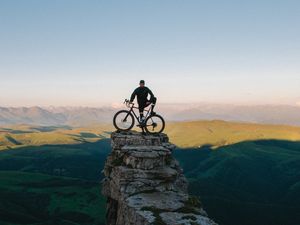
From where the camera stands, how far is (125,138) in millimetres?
39562

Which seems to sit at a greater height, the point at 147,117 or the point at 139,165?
the point at 147,117

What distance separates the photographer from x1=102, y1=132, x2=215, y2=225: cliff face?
2969 centimetres

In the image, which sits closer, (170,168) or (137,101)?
(170,168)

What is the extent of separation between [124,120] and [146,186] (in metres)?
11.3

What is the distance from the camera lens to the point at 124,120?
144 ft

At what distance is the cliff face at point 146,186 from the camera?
97.4 ft

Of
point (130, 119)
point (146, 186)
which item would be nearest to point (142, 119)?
point (130, 119)

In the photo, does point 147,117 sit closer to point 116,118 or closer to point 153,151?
point 116,118

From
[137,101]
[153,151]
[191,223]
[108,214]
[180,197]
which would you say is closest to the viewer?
[191,223]

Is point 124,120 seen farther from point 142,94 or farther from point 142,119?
point 142,94

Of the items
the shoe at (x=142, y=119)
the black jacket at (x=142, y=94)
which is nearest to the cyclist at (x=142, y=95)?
the black jacket at (x=142, y=94)

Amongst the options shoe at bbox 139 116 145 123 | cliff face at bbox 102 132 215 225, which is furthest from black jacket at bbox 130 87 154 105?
cliff face at bbox 102 132 215 225

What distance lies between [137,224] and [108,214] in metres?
10.1

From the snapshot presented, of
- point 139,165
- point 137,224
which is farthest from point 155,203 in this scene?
point 139,165
